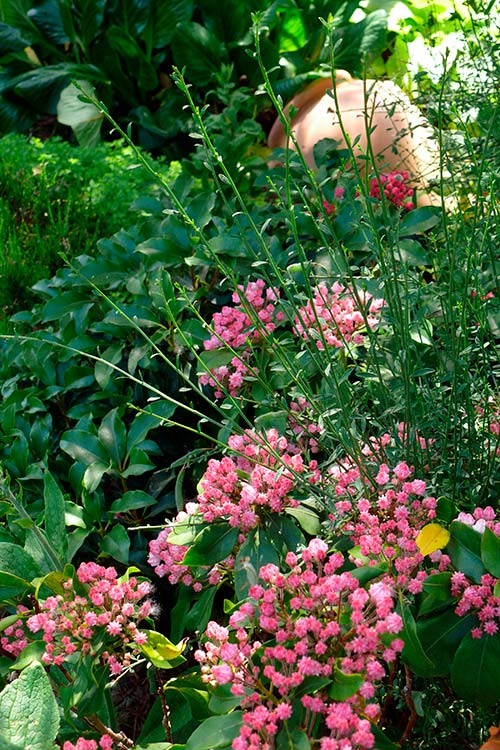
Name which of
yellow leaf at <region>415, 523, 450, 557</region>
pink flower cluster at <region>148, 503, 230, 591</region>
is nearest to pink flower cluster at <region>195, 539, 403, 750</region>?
yellow leaf at <region>415, 523, 450, 557</region>

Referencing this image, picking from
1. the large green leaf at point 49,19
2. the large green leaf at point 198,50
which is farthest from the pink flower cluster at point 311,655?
the large green leaf at point 49,19

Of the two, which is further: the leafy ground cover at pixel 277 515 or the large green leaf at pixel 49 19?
the large green leaf at pixel 49 19

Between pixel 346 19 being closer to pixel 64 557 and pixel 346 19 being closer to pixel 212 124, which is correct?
pixel 212 124

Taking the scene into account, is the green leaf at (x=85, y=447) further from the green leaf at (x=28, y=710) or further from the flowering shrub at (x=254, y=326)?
the green leaf at (x=28, y=710)

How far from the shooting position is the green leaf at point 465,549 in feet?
4.04

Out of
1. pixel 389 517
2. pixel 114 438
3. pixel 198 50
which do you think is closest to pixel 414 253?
pixel 114 438

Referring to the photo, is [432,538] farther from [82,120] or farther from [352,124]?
[82,120]

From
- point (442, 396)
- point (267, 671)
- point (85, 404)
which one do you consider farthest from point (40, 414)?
point (267, 671)

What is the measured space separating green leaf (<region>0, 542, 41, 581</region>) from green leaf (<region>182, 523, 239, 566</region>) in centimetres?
31

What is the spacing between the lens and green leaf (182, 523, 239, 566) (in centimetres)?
148

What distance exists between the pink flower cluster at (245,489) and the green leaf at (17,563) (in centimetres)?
A: 22

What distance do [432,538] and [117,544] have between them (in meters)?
0.84

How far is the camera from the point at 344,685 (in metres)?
1.06

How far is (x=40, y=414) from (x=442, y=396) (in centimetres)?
121
